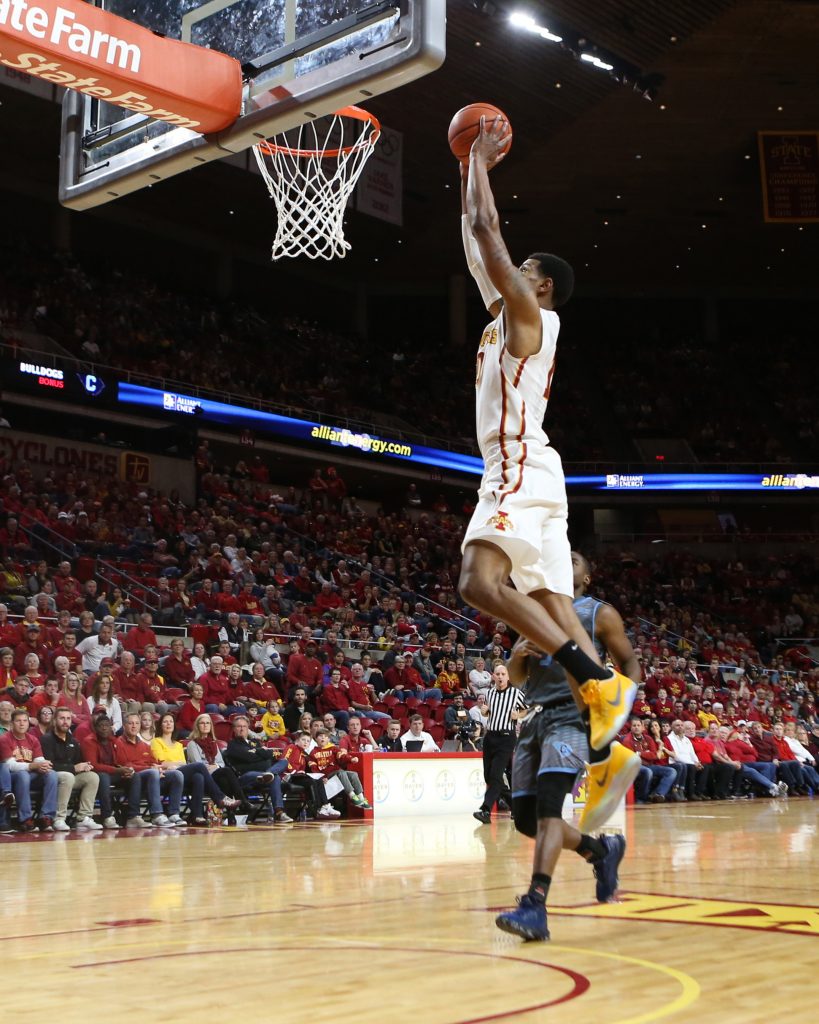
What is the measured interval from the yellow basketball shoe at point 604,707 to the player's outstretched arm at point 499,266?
1301mm

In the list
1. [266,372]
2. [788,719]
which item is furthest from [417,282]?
[788,719]

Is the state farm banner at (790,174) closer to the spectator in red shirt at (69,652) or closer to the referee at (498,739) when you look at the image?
the referee at (498,739)

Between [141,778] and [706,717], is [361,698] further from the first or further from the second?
[706,717]

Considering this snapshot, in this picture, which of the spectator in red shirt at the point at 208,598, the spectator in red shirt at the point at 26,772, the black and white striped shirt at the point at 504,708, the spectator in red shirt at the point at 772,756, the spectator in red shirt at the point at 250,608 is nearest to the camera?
the spectator in red shirt at the point at 26,772

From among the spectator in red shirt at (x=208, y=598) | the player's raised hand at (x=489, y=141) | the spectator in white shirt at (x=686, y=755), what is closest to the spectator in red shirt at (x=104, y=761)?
the spectator in red shirt at (x=208, y=598)

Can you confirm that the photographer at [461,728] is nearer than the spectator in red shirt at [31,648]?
No

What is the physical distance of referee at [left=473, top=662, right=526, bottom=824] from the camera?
479 inches

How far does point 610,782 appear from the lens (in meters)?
4.11

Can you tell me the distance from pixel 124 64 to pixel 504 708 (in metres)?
7.80

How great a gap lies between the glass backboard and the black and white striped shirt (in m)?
6.92

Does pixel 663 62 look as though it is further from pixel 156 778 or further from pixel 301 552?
pixel 156 778

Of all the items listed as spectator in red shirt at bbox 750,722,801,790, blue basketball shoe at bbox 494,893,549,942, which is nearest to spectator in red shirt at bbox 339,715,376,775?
spectator in red shirt at bbox 750,722,801,790

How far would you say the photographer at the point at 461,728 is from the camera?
15.2 meters

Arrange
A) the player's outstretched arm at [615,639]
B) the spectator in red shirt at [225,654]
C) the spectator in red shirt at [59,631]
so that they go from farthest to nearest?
the spectator in red shirt at [225,654]
the spectator in red shirt at [59,631]
the player's outstretched arm at [615,639]
